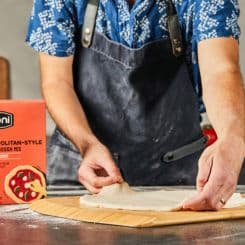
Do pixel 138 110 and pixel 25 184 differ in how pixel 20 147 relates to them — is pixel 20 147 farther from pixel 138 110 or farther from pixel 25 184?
pixel 138 110

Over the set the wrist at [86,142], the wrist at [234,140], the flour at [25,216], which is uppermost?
the wrist at [234,140]

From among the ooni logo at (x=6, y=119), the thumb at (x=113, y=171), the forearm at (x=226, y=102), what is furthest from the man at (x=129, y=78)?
the ooni logo at (x=6, y=119)

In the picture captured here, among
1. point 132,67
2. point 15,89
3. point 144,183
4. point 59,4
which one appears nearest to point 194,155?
point 144,183

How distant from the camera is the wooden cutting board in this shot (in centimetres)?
100

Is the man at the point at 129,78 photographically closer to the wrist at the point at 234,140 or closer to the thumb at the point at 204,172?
the wrist at the point at 234,140

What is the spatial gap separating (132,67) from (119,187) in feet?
1.62

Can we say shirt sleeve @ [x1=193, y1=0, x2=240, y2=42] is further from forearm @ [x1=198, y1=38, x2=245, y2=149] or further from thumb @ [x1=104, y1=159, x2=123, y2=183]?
thumb @ [x1=104, y1=159, x2=123, y2=183]

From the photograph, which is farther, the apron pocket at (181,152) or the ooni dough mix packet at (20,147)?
the apron pocket at (181,152)

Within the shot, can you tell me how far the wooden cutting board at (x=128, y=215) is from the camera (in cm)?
100

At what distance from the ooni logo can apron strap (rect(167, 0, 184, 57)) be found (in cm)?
58

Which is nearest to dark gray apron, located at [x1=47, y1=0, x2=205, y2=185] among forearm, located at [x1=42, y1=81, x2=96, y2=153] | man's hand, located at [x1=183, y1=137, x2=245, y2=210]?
forearm, located at [x1=42, y1=81, x2=96, y2=153]

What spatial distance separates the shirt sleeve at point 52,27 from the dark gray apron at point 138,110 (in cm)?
5

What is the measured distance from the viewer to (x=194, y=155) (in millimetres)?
1737

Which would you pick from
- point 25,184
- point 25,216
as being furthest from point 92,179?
point 25,216
